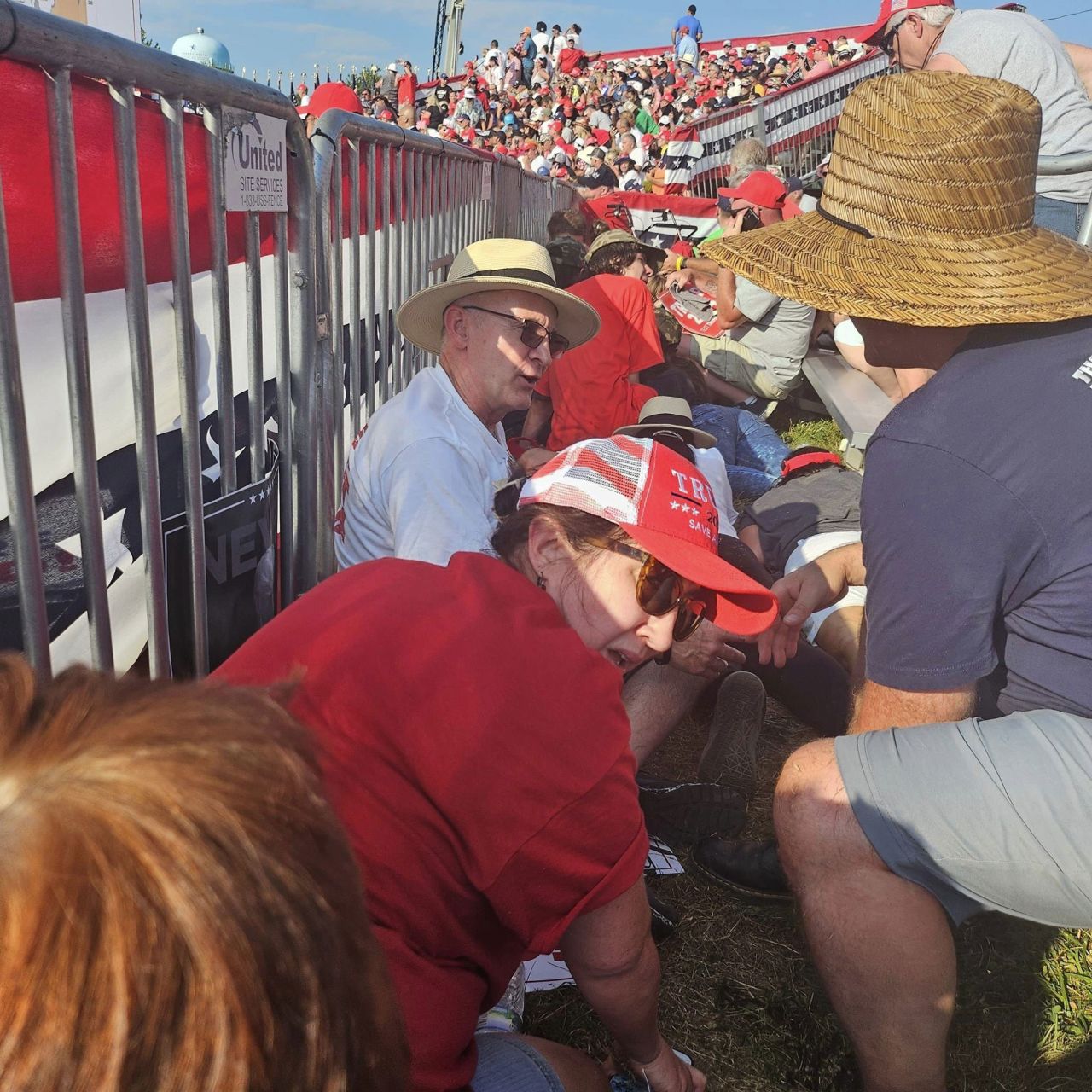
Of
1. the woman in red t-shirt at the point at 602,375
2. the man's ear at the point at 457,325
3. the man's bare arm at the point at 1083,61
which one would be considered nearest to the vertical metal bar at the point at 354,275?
the man's ear at the point at 457,325

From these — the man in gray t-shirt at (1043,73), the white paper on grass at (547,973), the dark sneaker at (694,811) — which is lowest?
the white paper on grass at (547,973)

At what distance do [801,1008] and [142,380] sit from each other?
2084 millimetres

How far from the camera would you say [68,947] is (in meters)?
0.56

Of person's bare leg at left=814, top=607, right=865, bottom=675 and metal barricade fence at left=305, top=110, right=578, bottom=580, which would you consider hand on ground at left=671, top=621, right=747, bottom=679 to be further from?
metal barricade fence at left=305, top=110, right=578, bottom=580

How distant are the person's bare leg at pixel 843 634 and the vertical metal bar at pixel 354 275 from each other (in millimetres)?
1904

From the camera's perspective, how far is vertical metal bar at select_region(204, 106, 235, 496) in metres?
1.99

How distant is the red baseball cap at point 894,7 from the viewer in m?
4.62

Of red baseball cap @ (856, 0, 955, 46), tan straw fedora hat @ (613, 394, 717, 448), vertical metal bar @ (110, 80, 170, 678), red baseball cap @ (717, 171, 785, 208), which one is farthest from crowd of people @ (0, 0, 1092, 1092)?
red baseball cap @ (717, 171, 785, 208)

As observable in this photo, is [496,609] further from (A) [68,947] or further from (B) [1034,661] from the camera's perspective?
(B) [1034,661]

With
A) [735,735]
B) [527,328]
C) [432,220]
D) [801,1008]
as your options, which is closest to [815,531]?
[735,735]

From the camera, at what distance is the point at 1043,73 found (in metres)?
3.98

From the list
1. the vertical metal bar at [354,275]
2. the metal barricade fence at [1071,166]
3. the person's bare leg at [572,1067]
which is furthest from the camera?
the metal barricade fence at [1071,166]

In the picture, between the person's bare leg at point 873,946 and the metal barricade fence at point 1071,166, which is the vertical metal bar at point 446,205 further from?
the person's bare leg at point 873,946

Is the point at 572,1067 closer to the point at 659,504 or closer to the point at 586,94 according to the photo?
the point at 659,504
